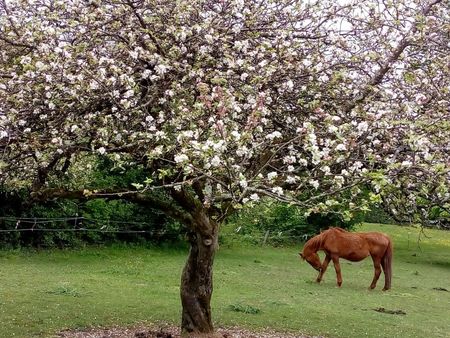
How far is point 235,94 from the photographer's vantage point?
7.70m

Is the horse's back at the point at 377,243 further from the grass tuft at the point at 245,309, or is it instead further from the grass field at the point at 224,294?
the grass tuft at the point at 245,309

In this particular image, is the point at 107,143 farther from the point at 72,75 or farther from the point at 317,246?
the point at 317,246

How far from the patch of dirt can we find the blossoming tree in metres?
2.93

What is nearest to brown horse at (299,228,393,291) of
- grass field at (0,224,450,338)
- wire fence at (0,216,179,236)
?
grass field at (0,224,450,338)

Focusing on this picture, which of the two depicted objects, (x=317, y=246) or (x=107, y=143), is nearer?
(x=107, y=143)

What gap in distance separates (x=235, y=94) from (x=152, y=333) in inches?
208

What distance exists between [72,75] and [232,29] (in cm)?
225

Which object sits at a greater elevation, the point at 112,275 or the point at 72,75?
the point at 72,75

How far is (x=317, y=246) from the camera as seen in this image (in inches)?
805

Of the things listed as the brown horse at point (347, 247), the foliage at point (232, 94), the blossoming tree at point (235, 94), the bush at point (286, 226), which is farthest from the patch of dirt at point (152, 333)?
the bush at point (286, 226)

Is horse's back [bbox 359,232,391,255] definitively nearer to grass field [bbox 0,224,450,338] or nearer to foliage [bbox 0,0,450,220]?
grass field [bbox 0,224,450,338]

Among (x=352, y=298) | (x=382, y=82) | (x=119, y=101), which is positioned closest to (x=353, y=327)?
(x=352, y=298)

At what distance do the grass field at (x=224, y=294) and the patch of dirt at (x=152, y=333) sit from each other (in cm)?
37

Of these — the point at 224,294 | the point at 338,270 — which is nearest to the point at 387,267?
the point at 338,270
